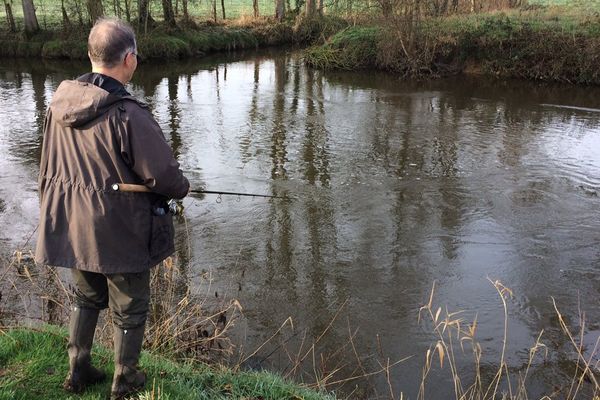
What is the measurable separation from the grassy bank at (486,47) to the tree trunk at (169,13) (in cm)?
675

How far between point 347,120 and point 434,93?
4357mm

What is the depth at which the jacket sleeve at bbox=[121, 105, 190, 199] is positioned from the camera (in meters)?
2.56

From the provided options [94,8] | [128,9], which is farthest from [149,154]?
[128,9]

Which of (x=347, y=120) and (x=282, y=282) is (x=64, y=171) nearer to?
(x=282, y=282)

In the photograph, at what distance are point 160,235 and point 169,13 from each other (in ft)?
71.1

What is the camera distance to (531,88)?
646 inches

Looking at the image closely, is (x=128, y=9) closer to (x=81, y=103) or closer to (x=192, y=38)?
(x=192, y=38)

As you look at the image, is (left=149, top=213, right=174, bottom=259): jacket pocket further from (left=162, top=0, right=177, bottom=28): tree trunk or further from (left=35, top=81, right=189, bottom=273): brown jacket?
(left=162, top=0, right=177, bottom=28): tree trunk

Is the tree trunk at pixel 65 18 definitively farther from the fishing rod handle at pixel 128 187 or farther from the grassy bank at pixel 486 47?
the fishing rod handle at pixel 128 187

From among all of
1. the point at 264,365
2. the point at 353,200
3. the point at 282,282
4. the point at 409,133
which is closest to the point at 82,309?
the point at 264,365

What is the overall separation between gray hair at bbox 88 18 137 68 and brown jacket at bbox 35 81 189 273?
14 centimetres

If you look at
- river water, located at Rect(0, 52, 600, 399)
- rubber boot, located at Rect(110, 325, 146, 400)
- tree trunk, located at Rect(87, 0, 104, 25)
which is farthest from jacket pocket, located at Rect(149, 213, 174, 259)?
tree trunk, located at Rect(87, 0, 104, 25)

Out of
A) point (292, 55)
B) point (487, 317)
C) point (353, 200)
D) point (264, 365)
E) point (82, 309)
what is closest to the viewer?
point (82, 309)

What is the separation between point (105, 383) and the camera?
9.96 ft
